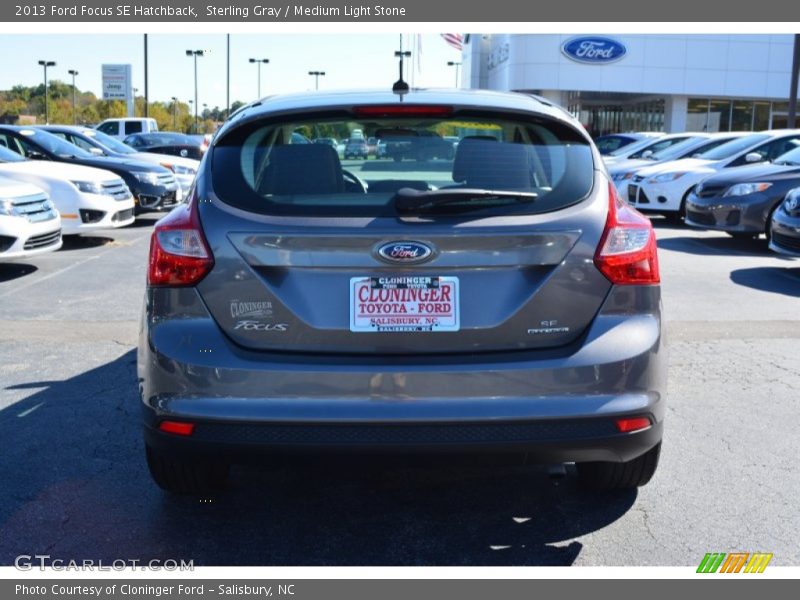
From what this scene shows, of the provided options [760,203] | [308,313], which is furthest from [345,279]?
[760,203]

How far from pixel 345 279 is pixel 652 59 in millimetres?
47162

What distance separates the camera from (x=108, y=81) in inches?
2564

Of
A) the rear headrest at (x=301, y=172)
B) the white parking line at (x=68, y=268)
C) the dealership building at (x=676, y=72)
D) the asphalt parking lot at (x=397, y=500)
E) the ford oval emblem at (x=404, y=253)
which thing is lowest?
the white parking line at (x=68, y=268)

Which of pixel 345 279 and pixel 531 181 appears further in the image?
pixel 531 181

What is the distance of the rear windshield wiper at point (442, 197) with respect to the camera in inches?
127

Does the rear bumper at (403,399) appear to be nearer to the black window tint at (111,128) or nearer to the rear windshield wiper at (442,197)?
the rear windshield wiper at (442,197)

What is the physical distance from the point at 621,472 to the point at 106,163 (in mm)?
12783

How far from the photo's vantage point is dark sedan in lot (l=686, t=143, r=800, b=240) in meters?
12.0

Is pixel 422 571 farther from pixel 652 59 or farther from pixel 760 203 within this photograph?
pixel 652 59

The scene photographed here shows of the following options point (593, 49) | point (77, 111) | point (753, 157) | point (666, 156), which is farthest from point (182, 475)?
point (77, 111)

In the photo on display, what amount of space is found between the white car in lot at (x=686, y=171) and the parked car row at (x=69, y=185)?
731 cm

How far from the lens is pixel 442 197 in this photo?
323 cm

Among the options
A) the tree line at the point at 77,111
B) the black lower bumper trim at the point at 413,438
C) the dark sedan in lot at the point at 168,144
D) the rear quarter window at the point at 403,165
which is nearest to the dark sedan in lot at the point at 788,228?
the rear quarter window at the point at 403,165

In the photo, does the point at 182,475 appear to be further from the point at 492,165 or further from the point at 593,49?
the point at 593,49
